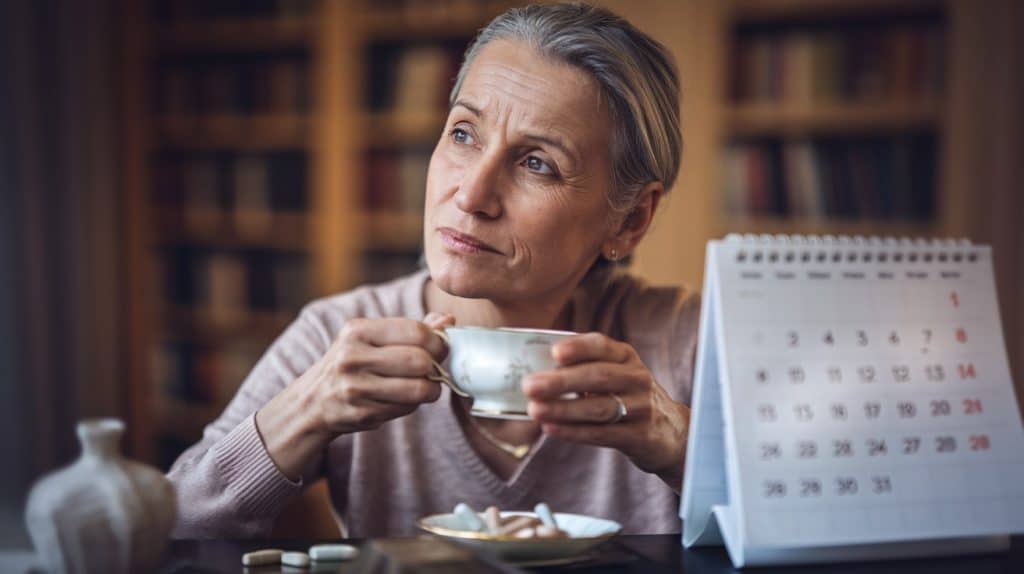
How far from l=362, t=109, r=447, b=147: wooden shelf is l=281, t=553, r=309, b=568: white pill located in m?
3.15

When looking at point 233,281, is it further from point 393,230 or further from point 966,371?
point 966,371

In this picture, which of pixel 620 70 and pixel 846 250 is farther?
pixel 620 70

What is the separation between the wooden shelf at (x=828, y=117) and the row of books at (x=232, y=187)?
1.72 m

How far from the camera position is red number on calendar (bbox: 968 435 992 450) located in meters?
0.98

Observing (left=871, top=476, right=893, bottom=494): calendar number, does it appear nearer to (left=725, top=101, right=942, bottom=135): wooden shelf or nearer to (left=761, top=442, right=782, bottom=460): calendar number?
(left=761, top=442, right=782, bottom=460): calendar number

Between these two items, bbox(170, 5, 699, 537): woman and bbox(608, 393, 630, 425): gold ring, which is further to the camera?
bbox(170, 5, 699, 537): woman

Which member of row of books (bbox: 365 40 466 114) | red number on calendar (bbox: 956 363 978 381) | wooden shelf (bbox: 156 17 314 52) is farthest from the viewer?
wooden shelf (bbox: 156 17 314 52)

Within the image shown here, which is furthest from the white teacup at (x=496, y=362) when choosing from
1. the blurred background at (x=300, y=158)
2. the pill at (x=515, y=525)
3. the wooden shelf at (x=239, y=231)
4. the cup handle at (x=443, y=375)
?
the wooden shelf at (x=239, y=231)

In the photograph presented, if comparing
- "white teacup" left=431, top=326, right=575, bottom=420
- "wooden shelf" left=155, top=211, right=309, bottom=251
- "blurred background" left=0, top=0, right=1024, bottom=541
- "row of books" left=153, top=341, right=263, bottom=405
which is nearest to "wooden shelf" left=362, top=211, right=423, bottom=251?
"blurred background" left=0, top=0, right=1024, bottom=541

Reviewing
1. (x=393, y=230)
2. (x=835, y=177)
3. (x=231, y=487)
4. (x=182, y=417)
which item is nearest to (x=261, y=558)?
(x=231, y=487)

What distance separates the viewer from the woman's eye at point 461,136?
1.44 m

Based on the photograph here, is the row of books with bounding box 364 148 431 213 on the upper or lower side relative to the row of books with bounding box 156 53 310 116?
lower

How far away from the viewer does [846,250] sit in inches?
38.8

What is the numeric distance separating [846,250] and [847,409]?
15 centimetres
